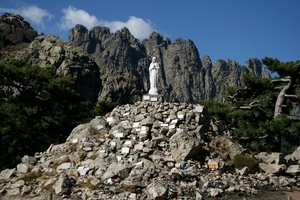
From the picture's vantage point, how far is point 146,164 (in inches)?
494

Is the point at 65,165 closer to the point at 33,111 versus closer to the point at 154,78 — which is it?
the point at 154,78

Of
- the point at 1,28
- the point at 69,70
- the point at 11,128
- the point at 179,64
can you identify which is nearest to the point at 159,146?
the point at 11,128

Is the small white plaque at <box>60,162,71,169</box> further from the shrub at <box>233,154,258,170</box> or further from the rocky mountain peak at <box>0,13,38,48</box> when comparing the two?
the rocky mountain peak at <box>0,13,38,48</box>

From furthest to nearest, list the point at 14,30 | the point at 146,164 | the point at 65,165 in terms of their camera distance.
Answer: the point at 14,30 → the point at 65,165 → the point at 146,164

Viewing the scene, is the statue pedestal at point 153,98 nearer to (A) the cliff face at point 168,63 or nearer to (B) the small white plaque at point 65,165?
(B) the small white plaque at point 65,165

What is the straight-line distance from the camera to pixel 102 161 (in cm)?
1341

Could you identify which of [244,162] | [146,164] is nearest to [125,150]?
[146,164]

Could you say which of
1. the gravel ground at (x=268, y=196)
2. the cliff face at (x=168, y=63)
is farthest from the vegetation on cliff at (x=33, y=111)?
the cliff face at (x=168, y=63)

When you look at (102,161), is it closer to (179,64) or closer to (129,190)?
(129,190)

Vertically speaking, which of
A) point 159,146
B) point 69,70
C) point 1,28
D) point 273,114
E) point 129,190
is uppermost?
point 1,28

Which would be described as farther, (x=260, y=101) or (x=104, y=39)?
(x=104, y=39)

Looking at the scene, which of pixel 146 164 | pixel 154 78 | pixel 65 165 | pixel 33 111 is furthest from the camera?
pixel 33 111

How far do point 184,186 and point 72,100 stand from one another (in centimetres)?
1437

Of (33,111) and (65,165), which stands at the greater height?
(33,111)
